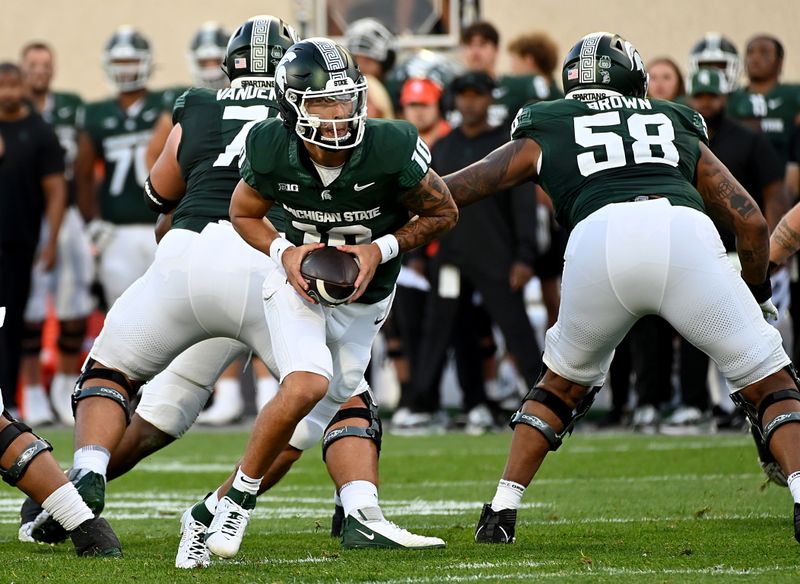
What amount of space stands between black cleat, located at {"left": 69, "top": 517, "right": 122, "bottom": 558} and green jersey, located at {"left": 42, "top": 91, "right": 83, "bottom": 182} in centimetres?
705

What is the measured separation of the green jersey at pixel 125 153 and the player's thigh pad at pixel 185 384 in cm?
533

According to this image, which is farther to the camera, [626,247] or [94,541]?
[626,247]

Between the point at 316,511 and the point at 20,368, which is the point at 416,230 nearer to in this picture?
the point at 316,511

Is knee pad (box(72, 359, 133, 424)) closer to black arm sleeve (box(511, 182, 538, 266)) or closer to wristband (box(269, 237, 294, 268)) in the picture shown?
wristband (box(269, 237, 294, 268))

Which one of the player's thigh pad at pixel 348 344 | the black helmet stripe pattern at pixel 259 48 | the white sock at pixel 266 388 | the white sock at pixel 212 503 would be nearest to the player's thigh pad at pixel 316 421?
the player's thigh pad at pixel 348 344

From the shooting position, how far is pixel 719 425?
10.1m

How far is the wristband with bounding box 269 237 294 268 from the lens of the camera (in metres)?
5.10

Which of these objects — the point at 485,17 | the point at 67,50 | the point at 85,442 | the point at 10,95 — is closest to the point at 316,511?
the point at 85,442

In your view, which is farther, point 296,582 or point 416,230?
point 416,230

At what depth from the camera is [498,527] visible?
5445mm

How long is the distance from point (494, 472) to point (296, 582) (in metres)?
3.63

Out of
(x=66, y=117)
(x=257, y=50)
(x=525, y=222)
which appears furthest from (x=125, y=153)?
(x=257, y=50)

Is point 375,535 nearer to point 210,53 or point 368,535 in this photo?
point 368,535

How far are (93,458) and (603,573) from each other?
1.85m
